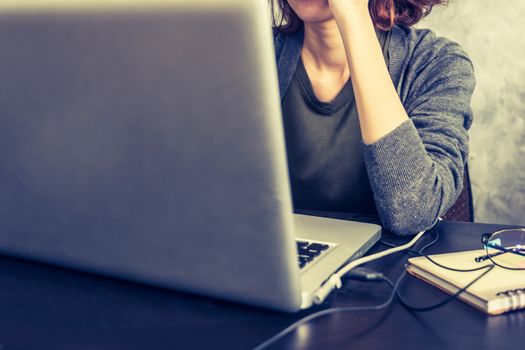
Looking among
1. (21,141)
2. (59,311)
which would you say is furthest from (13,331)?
(21,141)

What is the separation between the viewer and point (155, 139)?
1.54 ft

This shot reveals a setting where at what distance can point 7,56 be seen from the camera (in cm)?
53

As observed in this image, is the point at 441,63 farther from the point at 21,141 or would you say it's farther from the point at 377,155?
the point at 21,141

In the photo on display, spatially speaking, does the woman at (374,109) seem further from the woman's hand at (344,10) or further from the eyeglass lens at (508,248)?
the eyeglass lens at (508,248)

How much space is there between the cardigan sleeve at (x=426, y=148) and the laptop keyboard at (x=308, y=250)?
0.18 meters

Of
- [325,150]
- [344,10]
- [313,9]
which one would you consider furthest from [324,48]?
[344,10]

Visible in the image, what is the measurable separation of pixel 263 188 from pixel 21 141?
0.28 metres

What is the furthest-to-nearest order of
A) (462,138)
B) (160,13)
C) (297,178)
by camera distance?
(297,178), (462,138), (160,13)

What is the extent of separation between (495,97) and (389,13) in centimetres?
85

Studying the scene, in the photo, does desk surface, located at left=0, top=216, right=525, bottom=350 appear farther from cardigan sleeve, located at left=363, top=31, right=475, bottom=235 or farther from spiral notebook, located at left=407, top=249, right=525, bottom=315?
cardigan sleeve, located at left=363, top=31, right=475, bottom=235

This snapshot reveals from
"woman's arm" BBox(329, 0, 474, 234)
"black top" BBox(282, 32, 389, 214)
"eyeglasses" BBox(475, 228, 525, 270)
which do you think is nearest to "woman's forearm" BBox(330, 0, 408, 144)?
"woman's arm" BBox(329, 0, 474, 234)

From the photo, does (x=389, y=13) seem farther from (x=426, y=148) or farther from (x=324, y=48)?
(x=426, y=148)

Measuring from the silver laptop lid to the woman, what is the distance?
14.9 inches

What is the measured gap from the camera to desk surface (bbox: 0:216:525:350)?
478 mm
